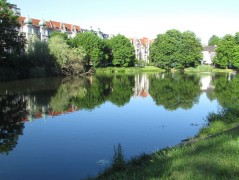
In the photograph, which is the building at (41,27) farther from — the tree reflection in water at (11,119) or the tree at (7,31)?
the tree reflection in water at (11,119)

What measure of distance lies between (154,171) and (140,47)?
13962cm

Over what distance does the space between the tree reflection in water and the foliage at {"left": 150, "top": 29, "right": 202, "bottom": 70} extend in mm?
73473

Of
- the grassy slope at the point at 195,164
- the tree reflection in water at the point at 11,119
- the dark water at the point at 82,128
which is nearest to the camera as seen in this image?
the grassy slope at the point at 195,164

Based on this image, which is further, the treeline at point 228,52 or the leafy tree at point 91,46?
the treeline at point 228,52

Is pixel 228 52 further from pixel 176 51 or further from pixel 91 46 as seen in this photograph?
pixel 91 46

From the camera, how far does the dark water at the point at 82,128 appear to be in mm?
13227

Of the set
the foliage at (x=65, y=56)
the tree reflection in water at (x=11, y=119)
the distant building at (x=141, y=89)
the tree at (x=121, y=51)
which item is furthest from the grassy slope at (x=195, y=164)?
the tree at (x=121, y=51)

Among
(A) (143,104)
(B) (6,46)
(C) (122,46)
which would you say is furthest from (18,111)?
(C) (122,46)

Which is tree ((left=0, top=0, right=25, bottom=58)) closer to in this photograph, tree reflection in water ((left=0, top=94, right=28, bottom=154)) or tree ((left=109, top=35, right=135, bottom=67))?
tree reflection in water ((left=0, top=94, right=28, bottom=154))

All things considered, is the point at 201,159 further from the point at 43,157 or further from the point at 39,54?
the point at 39,54

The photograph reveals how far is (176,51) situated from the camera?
101812 mm

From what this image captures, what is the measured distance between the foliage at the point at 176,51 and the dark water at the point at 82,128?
220 ft

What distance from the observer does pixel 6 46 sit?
5344 centimetres

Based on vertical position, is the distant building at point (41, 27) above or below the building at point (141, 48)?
above
